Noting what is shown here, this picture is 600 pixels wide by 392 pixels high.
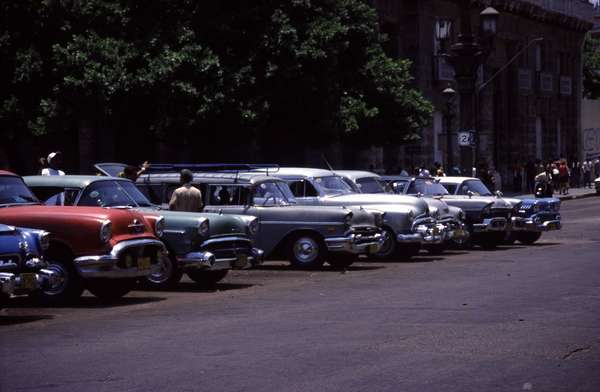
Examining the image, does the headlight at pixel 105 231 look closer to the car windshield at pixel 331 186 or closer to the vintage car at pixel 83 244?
the vintage car at pixel 83 244

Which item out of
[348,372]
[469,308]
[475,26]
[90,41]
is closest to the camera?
[348,372]

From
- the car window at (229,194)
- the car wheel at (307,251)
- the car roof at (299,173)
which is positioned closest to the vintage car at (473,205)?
the car roof at (299,173)

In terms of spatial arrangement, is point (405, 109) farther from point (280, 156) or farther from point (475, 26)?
point (475, 26)

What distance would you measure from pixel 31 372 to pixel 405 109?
1231 inches

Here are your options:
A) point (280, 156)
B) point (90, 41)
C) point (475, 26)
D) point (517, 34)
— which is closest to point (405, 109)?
point (280, 156)

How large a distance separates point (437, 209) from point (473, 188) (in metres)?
3.55

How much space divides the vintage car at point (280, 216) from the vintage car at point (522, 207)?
253 inches

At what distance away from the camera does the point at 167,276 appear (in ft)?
58.7

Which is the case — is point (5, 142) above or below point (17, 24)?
below

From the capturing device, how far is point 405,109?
1604 inches

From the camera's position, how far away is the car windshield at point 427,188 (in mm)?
26734

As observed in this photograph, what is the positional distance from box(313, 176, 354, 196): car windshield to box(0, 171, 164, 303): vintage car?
25.4 ft

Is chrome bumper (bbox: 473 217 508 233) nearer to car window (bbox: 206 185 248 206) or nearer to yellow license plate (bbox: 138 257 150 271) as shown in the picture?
car window (bbox: 206 185 248 206)

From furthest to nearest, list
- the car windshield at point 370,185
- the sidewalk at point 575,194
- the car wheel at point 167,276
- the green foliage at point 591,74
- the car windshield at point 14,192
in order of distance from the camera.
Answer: the green foliage at point 591,74, the sidewalk at point 575,194, the car windshield at point 370,185, the car wheel at point 167,276, the car windshield at point 14,192
